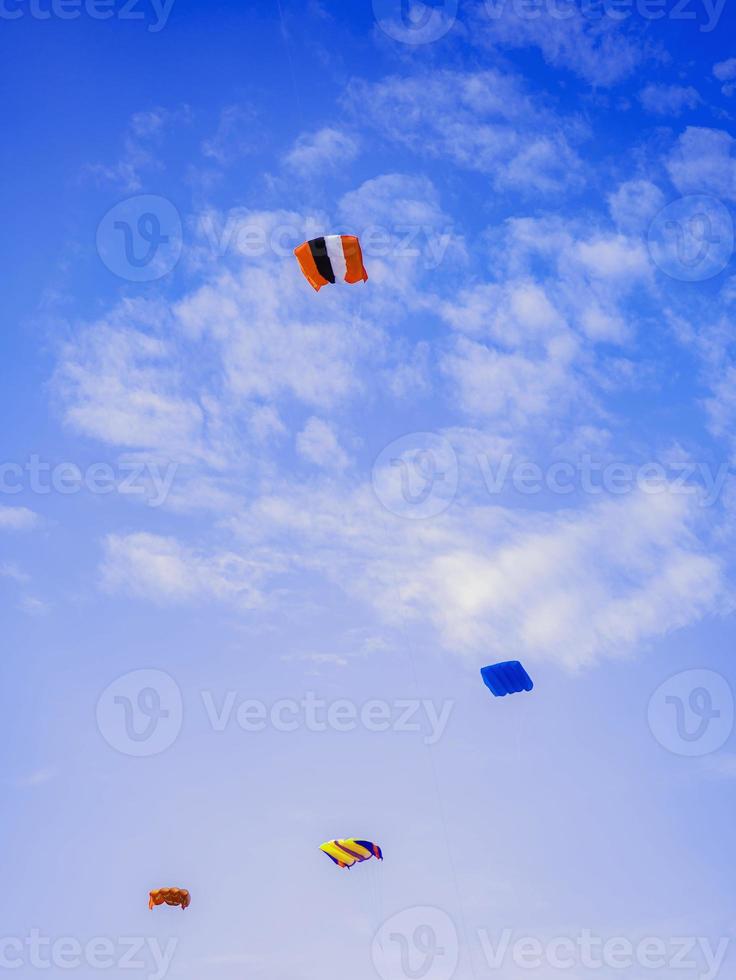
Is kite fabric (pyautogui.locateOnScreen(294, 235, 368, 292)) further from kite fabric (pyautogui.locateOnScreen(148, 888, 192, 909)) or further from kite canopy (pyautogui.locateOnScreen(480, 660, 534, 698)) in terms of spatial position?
kite fabric (pyautogui.locateOnScreen(148, 888, 192, 909))

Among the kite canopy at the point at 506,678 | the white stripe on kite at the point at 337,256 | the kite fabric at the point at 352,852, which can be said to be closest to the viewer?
the white stripe on kite at the point at 337,256

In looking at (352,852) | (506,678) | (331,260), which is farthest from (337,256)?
(352,852)

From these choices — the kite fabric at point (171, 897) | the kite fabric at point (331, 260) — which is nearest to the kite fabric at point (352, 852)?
the kite fabric at point (171, 897)

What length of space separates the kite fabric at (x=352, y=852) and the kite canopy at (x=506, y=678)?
522 inches

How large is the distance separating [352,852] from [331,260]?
97.2 feet

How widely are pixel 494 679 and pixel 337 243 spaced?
779 inches

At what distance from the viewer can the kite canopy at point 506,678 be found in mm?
41125

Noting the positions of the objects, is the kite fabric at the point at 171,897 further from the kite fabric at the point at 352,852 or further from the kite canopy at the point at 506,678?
the kite canopy at the point at 506,678

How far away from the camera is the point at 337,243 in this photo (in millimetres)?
38594

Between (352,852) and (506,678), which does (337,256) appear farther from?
(352,852)

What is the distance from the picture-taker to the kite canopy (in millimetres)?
41125

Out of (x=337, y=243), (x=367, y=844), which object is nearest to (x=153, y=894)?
(x=367, y=844)

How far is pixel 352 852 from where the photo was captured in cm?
4831

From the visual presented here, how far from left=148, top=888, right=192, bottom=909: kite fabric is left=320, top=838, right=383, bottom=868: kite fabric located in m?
9.75
